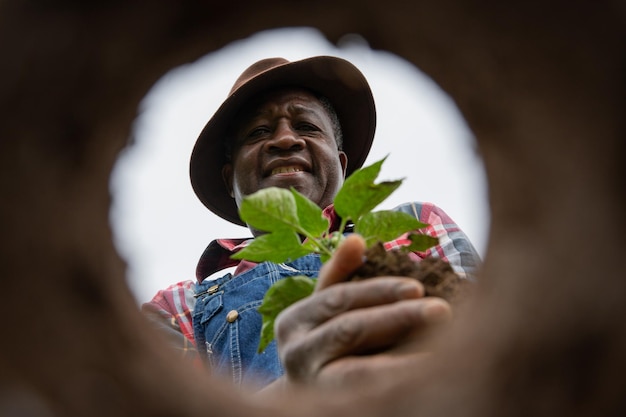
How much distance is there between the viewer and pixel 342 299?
0.94 m

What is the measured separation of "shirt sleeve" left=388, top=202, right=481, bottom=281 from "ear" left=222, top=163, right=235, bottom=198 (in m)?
0.91

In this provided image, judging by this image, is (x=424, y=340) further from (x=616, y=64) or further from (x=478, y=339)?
(x=616, y=64)

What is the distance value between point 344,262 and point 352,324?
126mm

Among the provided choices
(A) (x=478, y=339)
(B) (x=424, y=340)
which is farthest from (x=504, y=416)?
(B) (x=424, y=340)

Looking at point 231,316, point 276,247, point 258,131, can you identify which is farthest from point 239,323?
point 276,247

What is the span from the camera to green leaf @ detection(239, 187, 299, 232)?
1067 mm

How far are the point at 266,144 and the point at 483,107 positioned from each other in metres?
1.63

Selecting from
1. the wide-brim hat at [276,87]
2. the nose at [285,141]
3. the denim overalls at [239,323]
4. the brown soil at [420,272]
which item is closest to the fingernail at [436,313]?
the brown soil at [420,272]

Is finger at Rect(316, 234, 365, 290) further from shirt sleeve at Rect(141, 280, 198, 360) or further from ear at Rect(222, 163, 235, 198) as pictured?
ear at Rect(222, 163, 235, 198)

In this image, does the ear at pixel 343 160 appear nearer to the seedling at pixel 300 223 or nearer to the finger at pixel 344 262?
the seedling at pixel 300 223

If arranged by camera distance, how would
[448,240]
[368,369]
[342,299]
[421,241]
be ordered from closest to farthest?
[368,369] < [342,299] < [421,241] < [448,240]

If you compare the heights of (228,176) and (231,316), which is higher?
(228,176)

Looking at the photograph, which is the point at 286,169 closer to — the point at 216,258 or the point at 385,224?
the point at 216,258

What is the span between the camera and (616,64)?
27.6 inches
